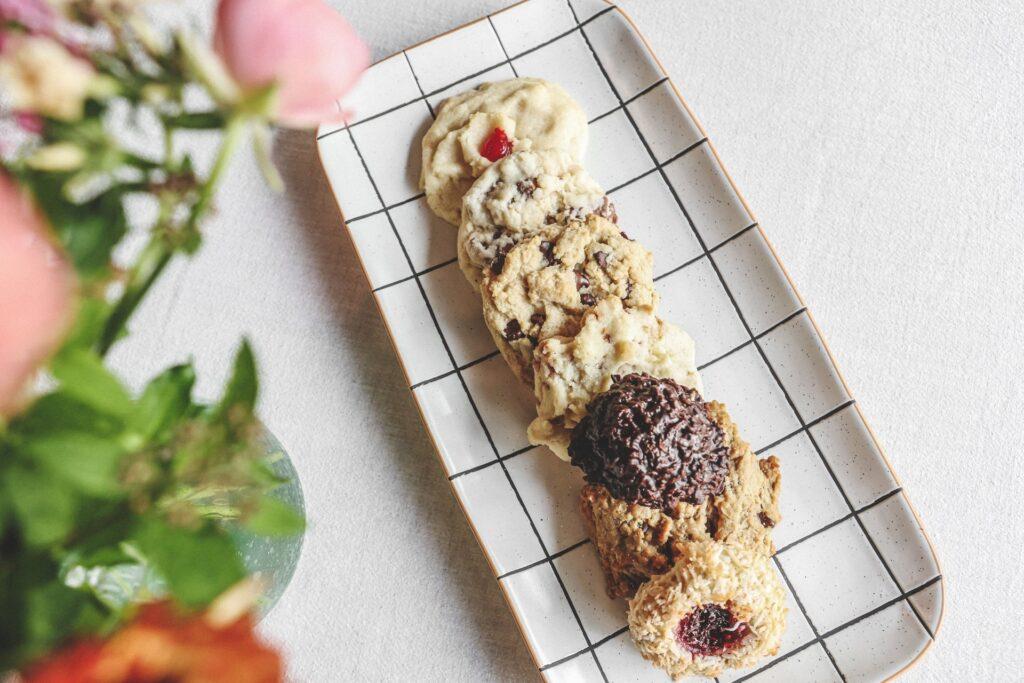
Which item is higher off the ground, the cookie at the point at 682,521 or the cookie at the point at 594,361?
the cookie at the point at 594,361

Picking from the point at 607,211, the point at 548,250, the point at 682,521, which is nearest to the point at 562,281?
the point at 548,250

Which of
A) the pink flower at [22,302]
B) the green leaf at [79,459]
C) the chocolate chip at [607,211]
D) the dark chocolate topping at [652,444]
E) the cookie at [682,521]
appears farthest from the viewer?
the chocolate chip at [607,211]

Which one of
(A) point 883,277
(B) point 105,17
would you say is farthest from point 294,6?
(A) point 883,277

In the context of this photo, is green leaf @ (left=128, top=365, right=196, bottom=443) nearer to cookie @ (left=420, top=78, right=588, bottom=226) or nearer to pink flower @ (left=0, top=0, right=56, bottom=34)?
pink flower @ (left=0, top=0, right=56, bottom=34)

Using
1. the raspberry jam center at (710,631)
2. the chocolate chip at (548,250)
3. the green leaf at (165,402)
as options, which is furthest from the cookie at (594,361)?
the green leaf at (165,402)

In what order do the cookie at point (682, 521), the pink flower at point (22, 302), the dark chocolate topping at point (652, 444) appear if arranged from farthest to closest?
the cookie at point (682, 521)
the dark chocolate topping at point (652, 444)
the pink flower at point (22, 302)

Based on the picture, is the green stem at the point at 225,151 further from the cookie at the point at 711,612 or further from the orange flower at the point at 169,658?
the cookie at the point at 711,612

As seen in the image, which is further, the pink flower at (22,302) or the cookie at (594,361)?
the cookie at (594,361)

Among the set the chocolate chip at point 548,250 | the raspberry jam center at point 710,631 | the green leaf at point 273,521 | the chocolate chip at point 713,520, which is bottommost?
the raspberry jam center at point 710,631

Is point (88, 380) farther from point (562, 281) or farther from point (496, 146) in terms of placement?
point (496, 146)
